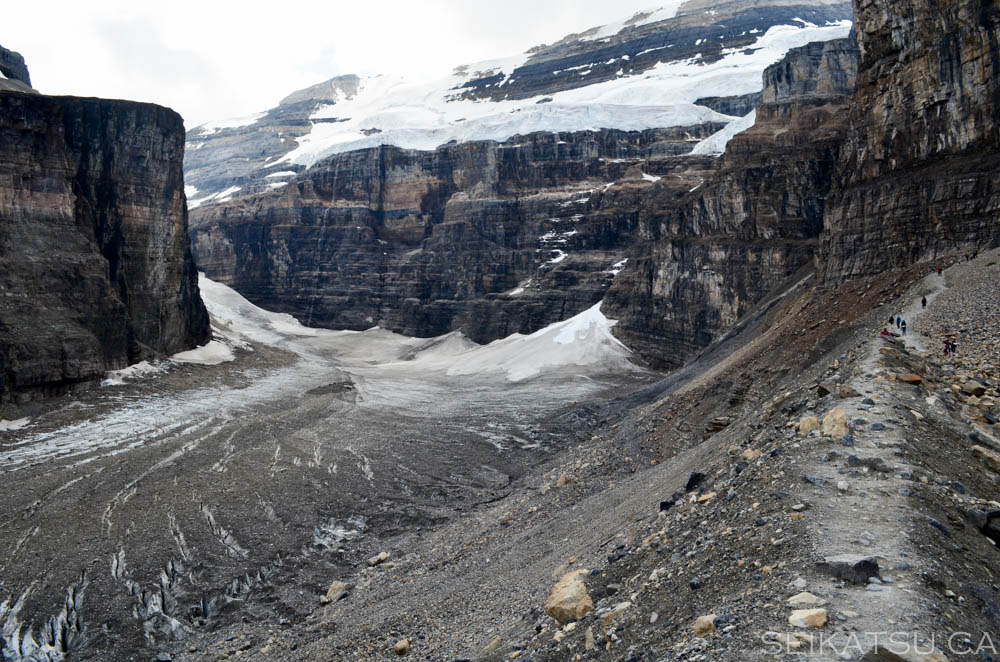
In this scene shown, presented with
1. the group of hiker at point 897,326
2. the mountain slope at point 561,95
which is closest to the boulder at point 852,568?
the group of hiker at point 897,326

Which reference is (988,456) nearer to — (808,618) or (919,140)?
(808,618)

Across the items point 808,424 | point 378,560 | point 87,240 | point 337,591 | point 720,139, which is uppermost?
point 720,139

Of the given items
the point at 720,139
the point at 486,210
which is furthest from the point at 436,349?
the point at 720,139

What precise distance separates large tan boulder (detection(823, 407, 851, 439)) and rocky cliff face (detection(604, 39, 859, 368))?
1275 inches

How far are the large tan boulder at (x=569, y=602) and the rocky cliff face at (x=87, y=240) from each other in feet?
110

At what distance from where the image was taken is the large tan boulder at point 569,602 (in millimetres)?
9078

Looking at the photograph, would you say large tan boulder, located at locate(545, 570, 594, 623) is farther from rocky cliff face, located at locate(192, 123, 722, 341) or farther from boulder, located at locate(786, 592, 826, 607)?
rocky cliff face, located at locate(192, 123, 722, 341)

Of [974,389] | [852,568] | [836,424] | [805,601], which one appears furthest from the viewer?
[974,389]

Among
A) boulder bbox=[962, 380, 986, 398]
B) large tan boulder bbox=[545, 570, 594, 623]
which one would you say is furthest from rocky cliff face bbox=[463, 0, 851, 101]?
large tan boulder bbox=[545, 570, 594, 623]

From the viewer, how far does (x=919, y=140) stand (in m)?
25.2

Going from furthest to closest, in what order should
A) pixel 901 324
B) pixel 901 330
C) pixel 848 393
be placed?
pixel 901 324, pixel 901 330, pixel 848 393

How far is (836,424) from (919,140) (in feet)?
64.9

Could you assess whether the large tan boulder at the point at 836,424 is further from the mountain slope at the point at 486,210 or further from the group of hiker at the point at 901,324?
the mountain slope at the point at 486,210

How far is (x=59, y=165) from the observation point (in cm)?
3888
